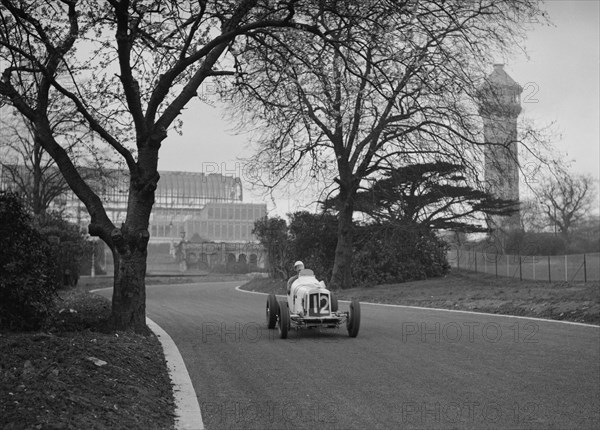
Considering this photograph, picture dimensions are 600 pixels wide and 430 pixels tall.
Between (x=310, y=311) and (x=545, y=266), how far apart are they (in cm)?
2069

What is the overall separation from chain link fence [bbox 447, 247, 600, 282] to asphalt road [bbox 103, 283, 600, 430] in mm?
15843

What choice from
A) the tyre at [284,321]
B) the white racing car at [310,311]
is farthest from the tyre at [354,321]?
the tyre at [284,321]

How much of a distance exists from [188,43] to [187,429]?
856cm

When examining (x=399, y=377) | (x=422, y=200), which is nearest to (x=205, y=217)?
(x=422, y=200)

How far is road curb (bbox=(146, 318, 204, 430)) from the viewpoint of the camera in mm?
6406

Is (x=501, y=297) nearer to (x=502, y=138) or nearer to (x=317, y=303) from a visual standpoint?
(x=502, y=138)

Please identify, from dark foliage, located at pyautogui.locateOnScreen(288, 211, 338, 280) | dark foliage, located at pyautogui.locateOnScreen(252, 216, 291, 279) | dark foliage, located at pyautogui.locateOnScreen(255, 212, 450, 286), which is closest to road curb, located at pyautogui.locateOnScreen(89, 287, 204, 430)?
dark foliage, located at pyautogui.locateOnScreen(255, 212, 450, 286)

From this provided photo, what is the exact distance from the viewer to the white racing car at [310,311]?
1270 cm

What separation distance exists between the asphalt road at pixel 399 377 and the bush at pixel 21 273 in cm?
235

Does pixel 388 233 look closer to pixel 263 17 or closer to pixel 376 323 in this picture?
pixel 376 323

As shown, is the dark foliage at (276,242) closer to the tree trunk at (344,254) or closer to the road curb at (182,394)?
the tree trunk at (344,254)

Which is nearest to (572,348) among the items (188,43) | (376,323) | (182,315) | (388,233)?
(376,323)

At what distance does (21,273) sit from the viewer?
11.1 m

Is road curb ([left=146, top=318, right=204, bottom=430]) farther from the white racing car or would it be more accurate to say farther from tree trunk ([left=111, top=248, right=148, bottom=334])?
the white racing car
